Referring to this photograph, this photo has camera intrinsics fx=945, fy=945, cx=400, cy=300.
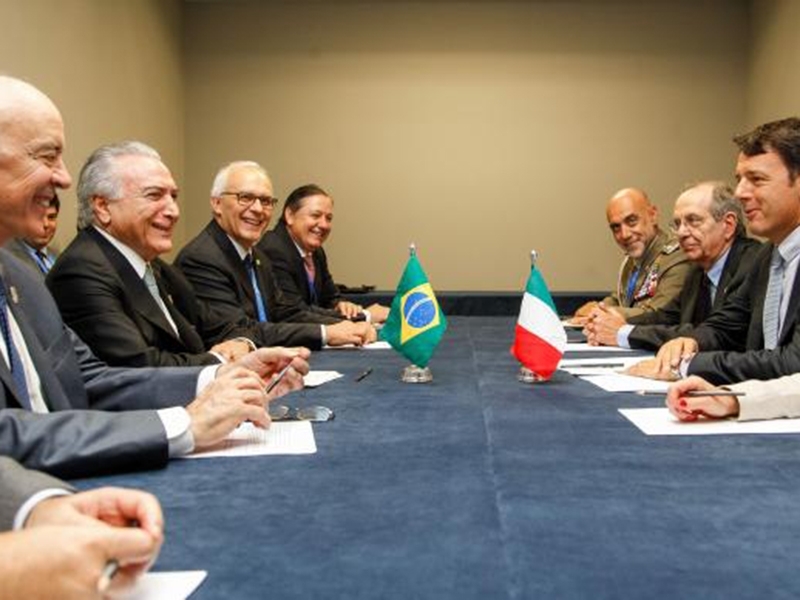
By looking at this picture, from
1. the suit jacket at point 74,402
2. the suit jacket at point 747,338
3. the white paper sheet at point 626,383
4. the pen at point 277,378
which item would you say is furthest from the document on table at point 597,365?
the suit jacket at point 74,402

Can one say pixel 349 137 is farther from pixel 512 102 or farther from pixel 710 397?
pixel 710 397

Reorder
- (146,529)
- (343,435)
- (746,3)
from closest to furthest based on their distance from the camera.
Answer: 1. (146,529)
2. (343,435)
3. (746,3)

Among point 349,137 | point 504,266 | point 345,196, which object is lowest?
point 504,266

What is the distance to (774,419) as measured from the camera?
200cm

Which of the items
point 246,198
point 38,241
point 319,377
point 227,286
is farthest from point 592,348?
point 38,241

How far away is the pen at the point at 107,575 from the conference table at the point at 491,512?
0.13 meters

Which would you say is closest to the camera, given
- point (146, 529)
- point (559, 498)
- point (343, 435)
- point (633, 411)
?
point (146, 529)

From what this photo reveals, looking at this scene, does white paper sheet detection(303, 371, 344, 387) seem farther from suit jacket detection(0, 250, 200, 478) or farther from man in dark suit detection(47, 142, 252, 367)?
suit jacket detection(0, 250, 200, 478)

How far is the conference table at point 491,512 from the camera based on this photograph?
106 centimetres

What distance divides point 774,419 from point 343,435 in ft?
2.99

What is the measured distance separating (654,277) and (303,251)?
6.78 feet

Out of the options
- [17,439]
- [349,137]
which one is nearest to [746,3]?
[349,137]

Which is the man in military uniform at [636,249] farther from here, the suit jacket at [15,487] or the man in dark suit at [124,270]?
the suit jacket at [15,487]

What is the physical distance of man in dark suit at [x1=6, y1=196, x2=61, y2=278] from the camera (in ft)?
6.55
